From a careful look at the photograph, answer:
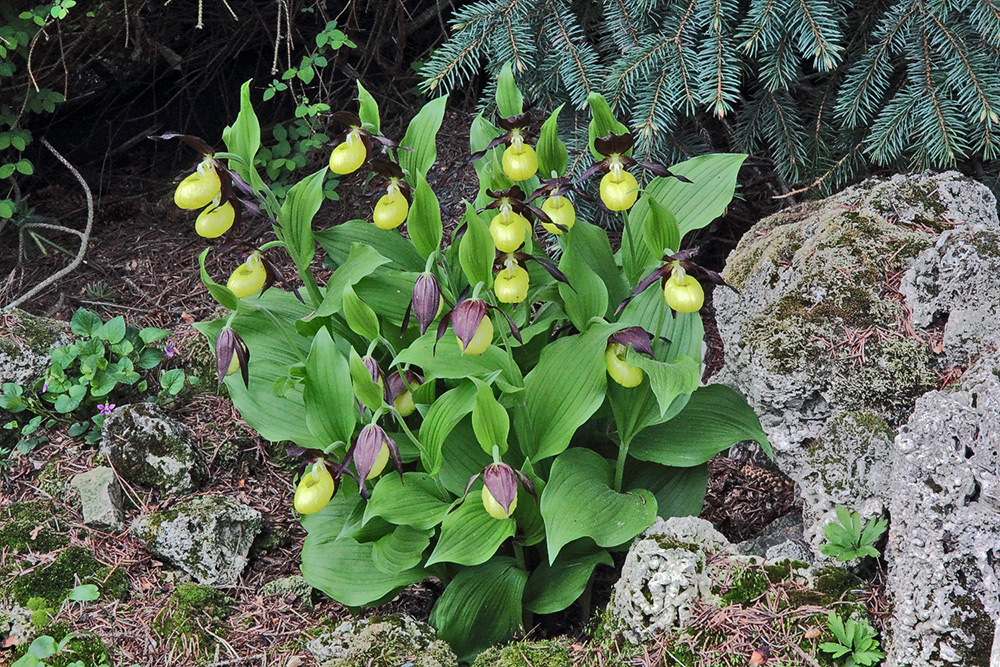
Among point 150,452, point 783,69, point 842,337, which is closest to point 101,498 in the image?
point 150,452

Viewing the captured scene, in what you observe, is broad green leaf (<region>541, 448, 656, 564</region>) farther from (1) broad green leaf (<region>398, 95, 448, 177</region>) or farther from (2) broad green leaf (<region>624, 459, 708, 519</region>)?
(1) broad green leaf (<region>398, 95, 448, 177</region>)

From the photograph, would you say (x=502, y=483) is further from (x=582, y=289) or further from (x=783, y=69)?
(x=783, y=69)

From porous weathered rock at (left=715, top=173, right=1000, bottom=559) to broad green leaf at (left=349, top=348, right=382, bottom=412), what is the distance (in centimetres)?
99

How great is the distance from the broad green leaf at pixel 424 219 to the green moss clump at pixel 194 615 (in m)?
1.13

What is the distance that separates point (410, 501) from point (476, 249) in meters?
0.65

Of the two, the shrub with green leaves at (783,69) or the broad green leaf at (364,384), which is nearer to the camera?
the broad green leaf at (364,384)

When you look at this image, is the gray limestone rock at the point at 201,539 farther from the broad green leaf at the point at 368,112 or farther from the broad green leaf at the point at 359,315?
the broad green leaf at the point at 368,112

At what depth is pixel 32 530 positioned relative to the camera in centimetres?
231

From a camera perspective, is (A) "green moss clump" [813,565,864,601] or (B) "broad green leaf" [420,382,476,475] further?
(B) "broad green leaf" [420,382,476,475]

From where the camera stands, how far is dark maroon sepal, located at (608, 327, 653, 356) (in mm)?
1700

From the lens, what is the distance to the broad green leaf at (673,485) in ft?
6.88

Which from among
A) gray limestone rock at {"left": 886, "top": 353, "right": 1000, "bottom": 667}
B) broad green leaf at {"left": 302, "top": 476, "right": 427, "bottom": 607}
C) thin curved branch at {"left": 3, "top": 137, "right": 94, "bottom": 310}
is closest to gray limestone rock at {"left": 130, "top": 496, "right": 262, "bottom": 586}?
broad green leaf at {"left": 302, "top": 476, "right": 427, "bottom": 607}

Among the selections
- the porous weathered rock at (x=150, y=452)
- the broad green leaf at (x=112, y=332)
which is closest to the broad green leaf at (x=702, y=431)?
the porous weathered rock at (x=150, y=452)

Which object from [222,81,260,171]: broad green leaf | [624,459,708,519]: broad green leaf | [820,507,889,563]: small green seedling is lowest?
[624,459,708,519]: broad green leaf
